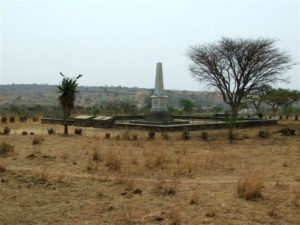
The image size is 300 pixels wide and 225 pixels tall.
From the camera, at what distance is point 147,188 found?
9.03 m

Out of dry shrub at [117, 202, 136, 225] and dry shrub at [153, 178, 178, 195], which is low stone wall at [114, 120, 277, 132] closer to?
dry shrub at [153, 178, 178, 195]

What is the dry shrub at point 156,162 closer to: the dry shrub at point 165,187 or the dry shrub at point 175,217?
the dry shrub at point 165,187

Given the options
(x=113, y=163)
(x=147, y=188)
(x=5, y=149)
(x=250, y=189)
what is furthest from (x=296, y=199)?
(x=5, y=149)

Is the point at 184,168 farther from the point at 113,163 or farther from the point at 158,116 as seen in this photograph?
the point at 158,116

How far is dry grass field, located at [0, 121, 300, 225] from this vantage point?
278 inches

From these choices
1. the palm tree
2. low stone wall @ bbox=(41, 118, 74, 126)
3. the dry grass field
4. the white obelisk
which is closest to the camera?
the dry grass field

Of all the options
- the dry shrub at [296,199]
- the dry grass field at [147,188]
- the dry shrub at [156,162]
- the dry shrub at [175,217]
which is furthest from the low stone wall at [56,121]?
the dry shrub at [175,217]

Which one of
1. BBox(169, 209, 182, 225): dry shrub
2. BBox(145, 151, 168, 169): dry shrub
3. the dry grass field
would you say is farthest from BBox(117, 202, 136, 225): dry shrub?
BBox(145, 151, 168, 169): dry shrub

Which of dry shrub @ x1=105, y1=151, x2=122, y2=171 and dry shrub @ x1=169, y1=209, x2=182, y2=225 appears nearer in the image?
dry shrub @ x1=169, y1=209, x2=182, y2=225

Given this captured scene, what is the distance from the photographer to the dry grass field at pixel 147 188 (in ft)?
23.1

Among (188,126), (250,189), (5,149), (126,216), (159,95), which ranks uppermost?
(159,95)

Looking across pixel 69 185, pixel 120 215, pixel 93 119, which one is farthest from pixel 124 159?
pixel 93 119

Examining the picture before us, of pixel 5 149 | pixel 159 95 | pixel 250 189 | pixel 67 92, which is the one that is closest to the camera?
pixel 250 189

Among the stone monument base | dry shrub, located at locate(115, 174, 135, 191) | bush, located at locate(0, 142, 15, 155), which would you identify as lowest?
dry shrub, located at locate(115, 174, 135, 191)
